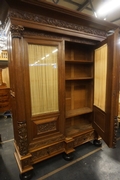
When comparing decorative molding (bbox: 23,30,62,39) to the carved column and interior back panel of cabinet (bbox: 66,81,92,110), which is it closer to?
the carved column

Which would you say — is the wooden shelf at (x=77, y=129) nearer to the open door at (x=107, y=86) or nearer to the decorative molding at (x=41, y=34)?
the open door at (x=107, y=86)

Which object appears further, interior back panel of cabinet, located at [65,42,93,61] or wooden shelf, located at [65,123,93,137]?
interior back panel of cabinet, located at [65,42,93,61]

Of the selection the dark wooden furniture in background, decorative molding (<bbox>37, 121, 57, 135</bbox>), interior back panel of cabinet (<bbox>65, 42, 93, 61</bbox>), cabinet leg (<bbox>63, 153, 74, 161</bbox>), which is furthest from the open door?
decorative molding (<bbox>37, 121, 57, 135</bbox>)

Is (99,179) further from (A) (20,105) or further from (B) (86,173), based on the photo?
(A) (20,105)

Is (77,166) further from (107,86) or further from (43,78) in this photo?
(43,78)

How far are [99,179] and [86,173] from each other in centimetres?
19

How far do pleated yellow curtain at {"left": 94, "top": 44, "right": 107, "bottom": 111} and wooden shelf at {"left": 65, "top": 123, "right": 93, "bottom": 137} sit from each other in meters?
0.53

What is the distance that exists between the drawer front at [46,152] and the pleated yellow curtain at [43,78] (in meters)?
0.60

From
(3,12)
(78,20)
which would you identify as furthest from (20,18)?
(78,20)

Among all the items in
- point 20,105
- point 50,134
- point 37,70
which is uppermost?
point 37,70

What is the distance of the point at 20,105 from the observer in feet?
4.70

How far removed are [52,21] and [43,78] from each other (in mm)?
815

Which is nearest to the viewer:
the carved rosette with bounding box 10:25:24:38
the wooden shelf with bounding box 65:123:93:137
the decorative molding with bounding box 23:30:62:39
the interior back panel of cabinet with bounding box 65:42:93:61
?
the carved rosette with bounding box 10:25:24:38

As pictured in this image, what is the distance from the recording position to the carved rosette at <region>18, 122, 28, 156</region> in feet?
4.79
